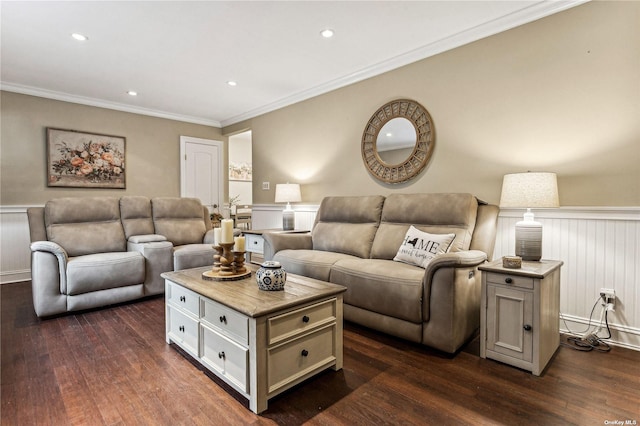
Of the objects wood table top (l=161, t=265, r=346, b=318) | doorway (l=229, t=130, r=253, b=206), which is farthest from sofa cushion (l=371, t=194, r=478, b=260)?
doorway (l=229, t=130, r=253, b=206)

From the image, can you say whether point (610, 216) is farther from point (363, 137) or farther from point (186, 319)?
point (186, 319)

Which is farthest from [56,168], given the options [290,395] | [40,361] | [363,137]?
[290,395]

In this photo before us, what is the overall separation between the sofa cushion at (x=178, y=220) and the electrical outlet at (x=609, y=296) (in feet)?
13.1

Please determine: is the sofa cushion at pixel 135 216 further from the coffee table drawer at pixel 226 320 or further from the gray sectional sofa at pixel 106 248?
the coffee table drawer at pixel 226 320

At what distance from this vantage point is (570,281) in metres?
2.41

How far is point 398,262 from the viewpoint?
2.64 m

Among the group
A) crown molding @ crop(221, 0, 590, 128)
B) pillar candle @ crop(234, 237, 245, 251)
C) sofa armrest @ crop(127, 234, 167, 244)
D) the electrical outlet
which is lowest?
the electrical outlet

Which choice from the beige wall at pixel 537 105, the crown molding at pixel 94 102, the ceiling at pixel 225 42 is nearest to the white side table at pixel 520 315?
the beige wall at pixel 537 105

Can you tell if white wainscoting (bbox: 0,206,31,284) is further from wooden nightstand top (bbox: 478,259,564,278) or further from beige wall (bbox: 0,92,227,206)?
wooden nightstand top (bbox: 478,259,564,278)

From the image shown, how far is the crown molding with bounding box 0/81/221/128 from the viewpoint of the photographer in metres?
4.14

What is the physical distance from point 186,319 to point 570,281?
2.73 m

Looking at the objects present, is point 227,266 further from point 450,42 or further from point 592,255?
point 450,42

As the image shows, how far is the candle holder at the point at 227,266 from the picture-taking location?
212 centimetres

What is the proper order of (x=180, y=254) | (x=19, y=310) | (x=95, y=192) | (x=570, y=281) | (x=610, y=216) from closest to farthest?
(x=610, y=216) < (x=570, y=281) < (x=19, y=310) < (x=180, y=254) < (x=95, y=192)
